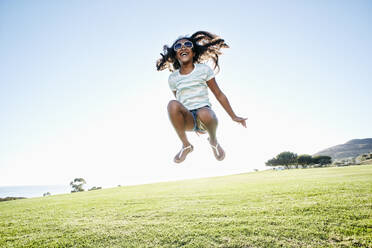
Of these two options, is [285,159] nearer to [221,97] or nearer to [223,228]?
[223,228]

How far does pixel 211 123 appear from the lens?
253 centimetres

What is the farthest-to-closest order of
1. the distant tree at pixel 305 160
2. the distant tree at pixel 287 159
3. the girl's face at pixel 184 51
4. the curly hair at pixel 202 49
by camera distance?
the distant tree at pixel 287 159 < the distant tree at pixel 305 160 < the curly hair at pixel 202 49 < the girl's face at pixel 184 51

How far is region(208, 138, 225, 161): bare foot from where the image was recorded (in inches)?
107

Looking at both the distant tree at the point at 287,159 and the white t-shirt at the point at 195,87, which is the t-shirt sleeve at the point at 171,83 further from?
the distant tree at the point at 287,159

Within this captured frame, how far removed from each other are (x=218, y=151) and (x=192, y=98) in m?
0.74

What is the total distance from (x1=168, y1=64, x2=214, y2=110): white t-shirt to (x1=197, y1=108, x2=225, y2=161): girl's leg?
0.60ft

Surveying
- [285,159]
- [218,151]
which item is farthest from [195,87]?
[285,159]

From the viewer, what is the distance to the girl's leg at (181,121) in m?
2.46

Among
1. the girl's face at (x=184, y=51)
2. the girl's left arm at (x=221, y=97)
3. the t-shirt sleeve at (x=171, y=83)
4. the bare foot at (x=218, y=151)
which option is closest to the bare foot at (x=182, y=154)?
the bare foot at (x=218, y=151)

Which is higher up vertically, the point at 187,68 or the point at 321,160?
the point at 187,68

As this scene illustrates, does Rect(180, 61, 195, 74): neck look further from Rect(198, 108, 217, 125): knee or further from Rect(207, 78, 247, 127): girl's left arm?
Rect(198, 108, 217, 125): knee

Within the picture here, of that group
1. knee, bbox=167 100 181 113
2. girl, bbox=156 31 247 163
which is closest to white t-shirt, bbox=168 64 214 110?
girl, bbox=156 31 247 163

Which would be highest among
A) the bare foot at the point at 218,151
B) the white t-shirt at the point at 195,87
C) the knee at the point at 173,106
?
the white t-shirt at the point at 195,87

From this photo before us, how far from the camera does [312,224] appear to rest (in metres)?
4.62
